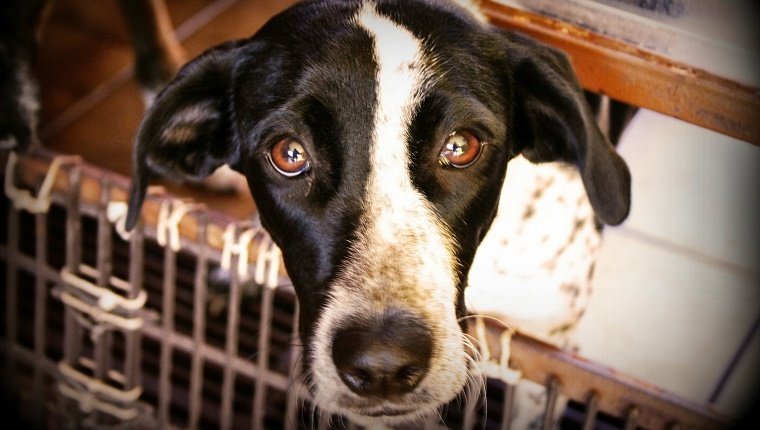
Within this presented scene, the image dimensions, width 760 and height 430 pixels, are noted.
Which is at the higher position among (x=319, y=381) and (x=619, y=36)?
(x=619, y=36)

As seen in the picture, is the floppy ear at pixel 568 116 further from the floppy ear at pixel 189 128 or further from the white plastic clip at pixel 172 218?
the white plastic clip at pixel 172 218

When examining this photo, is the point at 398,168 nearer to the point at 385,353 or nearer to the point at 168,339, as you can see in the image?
the point at 385,353

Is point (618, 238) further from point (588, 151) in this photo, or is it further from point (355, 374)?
point (355, 374)

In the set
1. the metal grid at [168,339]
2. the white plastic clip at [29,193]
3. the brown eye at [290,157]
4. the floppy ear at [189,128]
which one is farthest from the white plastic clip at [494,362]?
the white plastic clip at [29,193]

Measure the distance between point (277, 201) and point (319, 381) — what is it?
258 mm

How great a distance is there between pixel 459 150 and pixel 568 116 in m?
0.18

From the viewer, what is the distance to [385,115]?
36.0 inches

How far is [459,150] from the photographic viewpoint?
0.96 m

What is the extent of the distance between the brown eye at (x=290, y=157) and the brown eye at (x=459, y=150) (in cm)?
19

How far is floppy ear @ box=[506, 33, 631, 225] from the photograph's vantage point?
38.9 inches

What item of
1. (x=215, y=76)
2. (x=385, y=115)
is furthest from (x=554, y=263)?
(x=215, y=76)

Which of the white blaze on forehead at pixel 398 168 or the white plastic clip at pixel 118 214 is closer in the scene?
the white blaze on forehead at pixel 398 168

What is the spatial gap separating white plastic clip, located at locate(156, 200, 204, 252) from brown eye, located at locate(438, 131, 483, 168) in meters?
0.43

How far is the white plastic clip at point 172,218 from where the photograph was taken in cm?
115
